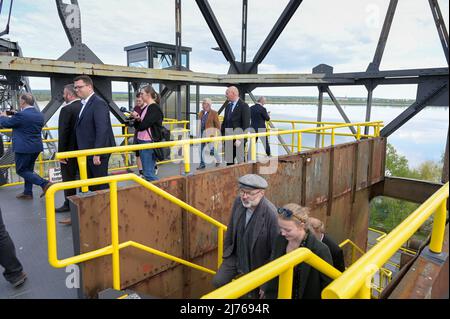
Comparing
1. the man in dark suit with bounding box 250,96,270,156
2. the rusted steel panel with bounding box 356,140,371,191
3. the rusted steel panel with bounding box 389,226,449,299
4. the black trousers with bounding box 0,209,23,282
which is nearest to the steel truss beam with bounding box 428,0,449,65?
the rusted steel panel with bounding box 356,140,371,191

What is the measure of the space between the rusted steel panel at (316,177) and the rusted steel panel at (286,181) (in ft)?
0.88

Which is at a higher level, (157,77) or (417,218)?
(157,77)

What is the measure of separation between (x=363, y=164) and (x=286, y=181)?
11.6 feet

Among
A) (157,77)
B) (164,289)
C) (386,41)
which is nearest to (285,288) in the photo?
(164,289)

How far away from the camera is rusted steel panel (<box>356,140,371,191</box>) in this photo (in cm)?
814

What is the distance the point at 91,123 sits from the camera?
4043mm

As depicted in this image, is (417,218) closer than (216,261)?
Yes

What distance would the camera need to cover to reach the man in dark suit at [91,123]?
3.95 meters

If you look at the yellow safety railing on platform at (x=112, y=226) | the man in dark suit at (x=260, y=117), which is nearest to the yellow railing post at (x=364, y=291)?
the yellow safety railing on platform at (x=112, y=226)

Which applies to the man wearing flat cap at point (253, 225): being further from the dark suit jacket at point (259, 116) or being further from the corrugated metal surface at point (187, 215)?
the dark suit jacket at point (259, 116)

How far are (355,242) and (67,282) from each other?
8.00 meters
